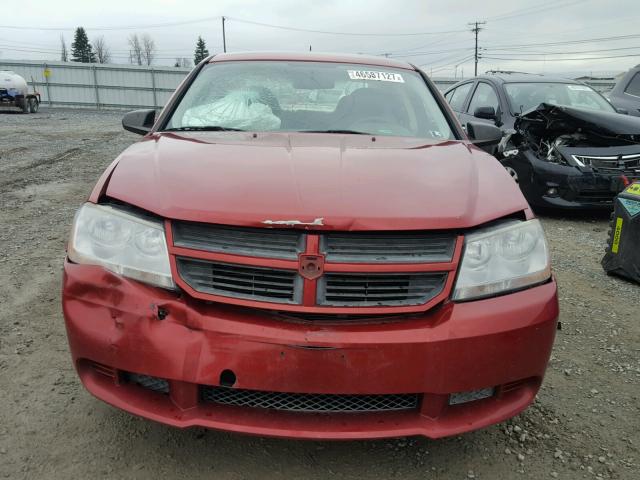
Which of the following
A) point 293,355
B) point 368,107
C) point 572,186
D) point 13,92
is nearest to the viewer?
point 293,355

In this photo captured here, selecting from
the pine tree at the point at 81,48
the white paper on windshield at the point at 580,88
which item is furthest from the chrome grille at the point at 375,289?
the pine tree at the point at 81,48

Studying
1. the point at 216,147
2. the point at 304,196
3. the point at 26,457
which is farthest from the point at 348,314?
the point at 26,457

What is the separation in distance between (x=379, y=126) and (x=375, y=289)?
1.39 m

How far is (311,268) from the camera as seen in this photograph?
167cm

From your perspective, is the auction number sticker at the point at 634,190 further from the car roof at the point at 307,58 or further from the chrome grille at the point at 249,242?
the chrome grille at the point at 249,242

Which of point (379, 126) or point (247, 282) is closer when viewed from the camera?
point (247, 282)

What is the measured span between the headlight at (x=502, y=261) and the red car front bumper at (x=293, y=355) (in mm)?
52

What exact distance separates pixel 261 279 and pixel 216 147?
0.77 m

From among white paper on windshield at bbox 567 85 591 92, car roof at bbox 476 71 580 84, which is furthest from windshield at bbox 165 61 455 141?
white paper on windshield at bbox 567 85 591 92

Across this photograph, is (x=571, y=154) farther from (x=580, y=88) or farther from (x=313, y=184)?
(x=313, y=184)

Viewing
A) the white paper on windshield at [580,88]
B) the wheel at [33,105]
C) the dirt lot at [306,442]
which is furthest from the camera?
the wheel at [33,105]

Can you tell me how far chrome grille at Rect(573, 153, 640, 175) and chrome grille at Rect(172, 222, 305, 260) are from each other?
5181 mm

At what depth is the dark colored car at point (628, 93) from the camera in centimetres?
907

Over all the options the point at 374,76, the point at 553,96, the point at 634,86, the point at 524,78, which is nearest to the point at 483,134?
the point at 374,76
